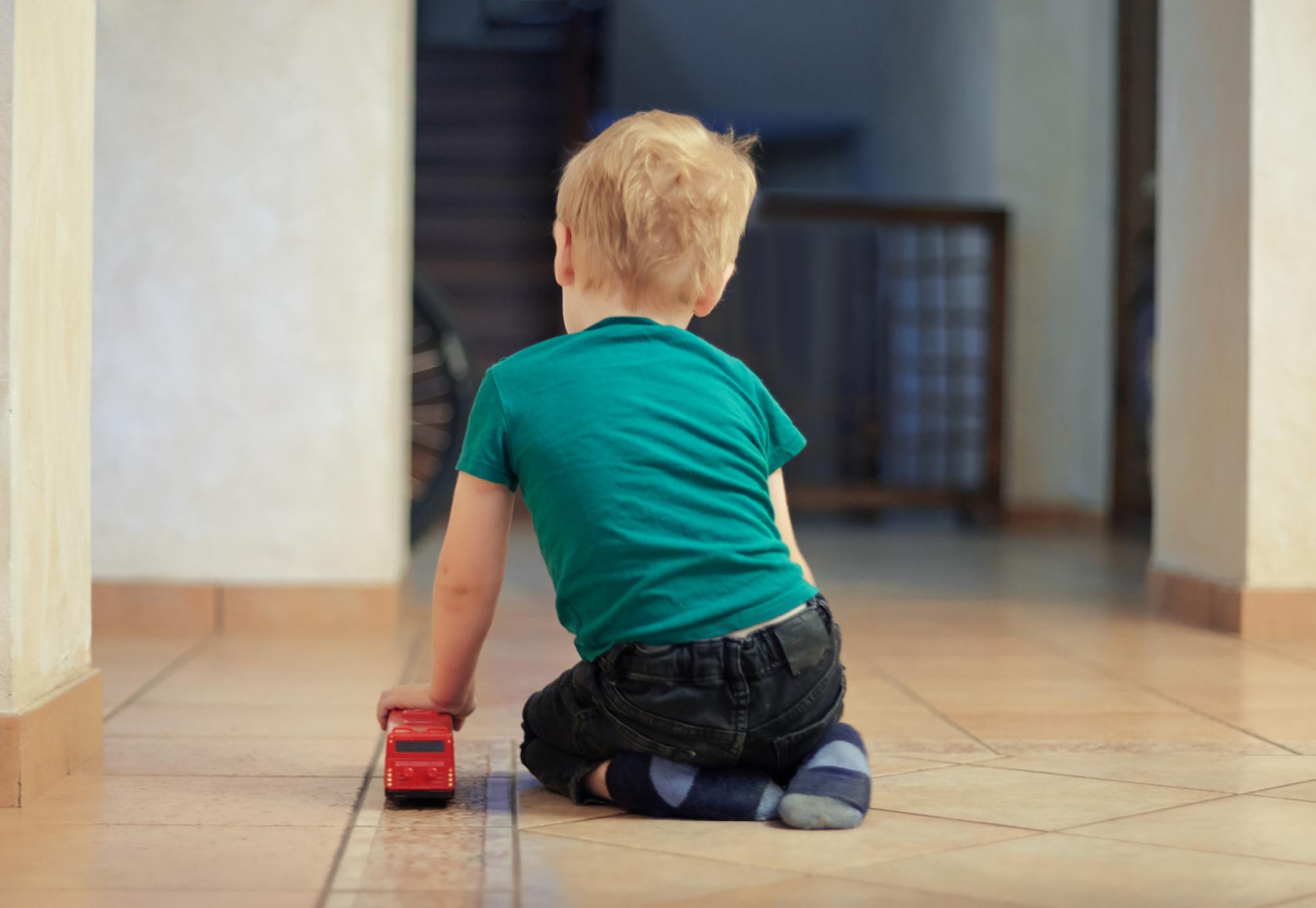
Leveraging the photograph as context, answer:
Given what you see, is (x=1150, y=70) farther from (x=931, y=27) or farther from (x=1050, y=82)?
(x=931, y=27)

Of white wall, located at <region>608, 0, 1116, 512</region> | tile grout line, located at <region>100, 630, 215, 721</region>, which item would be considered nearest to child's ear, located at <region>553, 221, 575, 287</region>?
tile grout line, located at <region>100, 630, 215, 721</region>

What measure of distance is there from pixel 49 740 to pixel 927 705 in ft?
3.75

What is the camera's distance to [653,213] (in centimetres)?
136

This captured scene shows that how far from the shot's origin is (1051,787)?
151cm

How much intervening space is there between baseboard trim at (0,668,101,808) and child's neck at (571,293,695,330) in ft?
2.24

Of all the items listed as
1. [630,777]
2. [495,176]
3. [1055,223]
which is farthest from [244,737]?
[495,176]

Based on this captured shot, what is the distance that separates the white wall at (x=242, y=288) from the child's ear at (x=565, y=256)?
1.37m

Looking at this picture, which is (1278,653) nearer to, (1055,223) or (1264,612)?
(1264,612)

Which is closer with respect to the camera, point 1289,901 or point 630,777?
point 1289,901

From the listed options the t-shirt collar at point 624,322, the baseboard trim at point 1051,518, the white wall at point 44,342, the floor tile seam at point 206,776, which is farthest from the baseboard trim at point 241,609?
the baseboard trim at point 1051,518

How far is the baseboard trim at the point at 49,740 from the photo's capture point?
1415 millimetres

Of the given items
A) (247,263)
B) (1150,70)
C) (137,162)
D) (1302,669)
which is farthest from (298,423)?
(1150,70)

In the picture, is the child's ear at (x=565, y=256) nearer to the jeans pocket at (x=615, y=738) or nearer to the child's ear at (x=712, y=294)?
the child's ear at (x=712, y=294)

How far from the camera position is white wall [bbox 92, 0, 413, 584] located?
8.89ft
